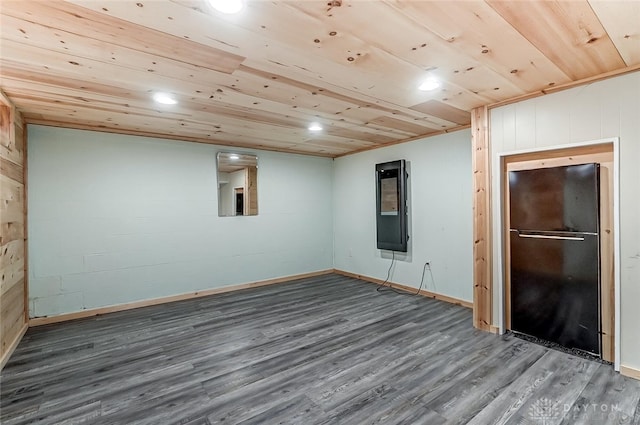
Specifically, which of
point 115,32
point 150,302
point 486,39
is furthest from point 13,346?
point 486,39

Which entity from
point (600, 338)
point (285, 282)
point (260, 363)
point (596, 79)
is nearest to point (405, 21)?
point (596, 79)

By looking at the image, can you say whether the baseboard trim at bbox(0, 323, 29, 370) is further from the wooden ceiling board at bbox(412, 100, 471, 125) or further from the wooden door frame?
the wooden door frame

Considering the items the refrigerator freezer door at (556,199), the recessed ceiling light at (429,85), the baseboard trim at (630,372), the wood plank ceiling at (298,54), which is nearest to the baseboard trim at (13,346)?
the wood plank ceiling at (298,54)

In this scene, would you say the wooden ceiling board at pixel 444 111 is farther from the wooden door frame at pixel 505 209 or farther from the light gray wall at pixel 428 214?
the wooden door frame at pixel 505 209

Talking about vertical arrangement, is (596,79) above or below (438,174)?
above

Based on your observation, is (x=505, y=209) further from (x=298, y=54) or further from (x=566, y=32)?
(x=298, y=54)

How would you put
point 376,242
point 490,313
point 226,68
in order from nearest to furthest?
1. point 226,68
2. point 490,313
3. point 376,242

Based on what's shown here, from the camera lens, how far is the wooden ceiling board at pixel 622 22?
1679 millimetres

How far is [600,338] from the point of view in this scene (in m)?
2.62

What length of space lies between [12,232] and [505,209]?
16.4ft

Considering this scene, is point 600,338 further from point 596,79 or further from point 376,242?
point 376,242

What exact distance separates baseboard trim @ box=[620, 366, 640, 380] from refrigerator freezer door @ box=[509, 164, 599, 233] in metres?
1.09

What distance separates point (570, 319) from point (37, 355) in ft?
16.1

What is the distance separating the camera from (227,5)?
5.28ft
